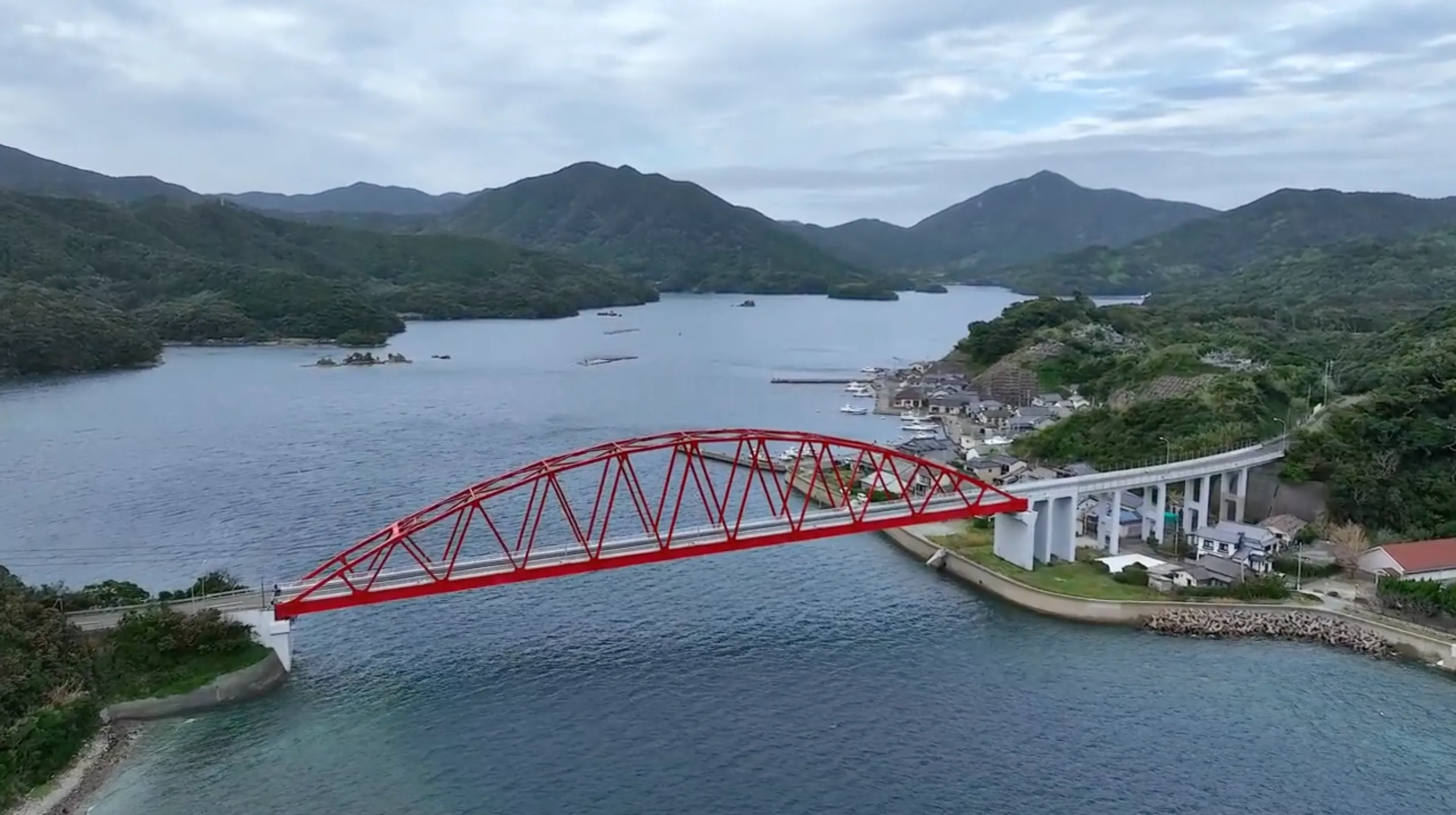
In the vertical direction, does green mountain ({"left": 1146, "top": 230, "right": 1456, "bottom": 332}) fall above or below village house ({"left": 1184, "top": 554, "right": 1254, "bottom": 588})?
above

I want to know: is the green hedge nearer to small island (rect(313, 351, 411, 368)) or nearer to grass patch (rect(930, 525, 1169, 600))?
grass patch (rect(930, 525, 1169, 600))

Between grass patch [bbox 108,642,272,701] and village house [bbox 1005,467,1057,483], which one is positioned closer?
grass patch [bbox 108,642,272,701]

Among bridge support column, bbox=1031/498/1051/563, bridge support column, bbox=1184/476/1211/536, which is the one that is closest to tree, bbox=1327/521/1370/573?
bridge support column, bbox=1184/476/1211/536

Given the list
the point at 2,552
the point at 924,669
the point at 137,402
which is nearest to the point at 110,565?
the point at 2,552

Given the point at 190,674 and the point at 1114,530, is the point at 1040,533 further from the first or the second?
the point at 190,674

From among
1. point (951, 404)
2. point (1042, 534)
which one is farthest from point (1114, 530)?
point (951, 404)

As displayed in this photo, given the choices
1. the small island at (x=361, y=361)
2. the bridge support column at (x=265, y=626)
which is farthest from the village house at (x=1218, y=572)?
the small island at (x=361, y=361)

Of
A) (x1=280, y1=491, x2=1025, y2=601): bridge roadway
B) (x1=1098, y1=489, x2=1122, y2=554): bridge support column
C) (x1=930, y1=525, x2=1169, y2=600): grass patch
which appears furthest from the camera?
(x1=1098, y1=489, x2=1122, y2=554): bridge support column
